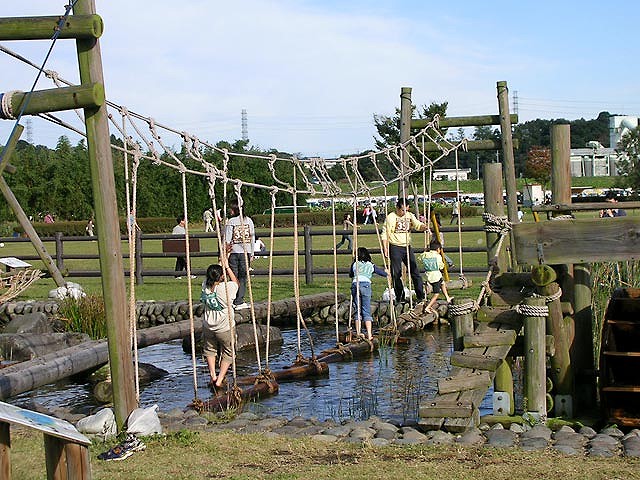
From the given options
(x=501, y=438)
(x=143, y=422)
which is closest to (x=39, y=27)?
(x=143, y=422)

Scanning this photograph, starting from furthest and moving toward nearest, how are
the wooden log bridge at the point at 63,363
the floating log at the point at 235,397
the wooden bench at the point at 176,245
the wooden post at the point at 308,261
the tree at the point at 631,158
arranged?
the tree at the point at 631,158 < the wooden bench at the point at 176,245 < the wooden post at the point at 308,261 < the wooden log bridge at the point at 63,363 < the floating log at the point at 235,397

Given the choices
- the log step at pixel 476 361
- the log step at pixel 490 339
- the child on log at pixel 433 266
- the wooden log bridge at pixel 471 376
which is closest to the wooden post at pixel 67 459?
the wooden log bridge at pixel 471 376

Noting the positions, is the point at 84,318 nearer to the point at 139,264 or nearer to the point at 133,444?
the point at 139,264

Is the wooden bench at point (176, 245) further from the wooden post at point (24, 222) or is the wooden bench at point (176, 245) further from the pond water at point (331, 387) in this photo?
the wooden post at point (24, 222)

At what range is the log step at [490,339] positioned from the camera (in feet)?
28.1

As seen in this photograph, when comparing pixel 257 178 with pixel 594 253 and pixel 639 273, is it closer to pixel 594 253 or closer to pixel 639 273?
pixel 639 273

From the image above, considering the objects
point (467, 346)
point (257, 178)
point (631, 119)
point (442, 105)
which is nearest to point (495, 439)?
point (467, 346)

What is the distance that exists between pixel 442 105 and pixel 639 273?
86.1 feet

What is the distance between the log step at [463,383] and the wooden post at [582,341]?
1.70m

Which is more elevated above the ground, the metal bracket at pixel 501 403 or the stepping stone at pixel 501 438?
the stepping stone at pixel 501 438

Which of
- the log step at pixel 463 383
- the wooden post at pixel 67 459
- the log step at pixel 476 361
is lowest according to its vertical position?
the log step at pixel 463 383

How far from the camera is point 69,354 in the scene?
1055 cm

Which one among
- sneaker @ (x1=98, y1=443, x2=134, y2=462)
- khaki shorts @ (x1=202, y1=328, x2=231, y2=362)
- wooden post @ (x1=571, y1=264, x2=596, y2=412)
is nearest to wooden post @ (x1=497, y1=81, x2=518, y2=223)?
wooden post @ (x1=571, y1=264, x2=596, y2=412)

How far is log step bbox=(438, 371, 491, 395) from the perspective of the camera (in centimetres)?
769
